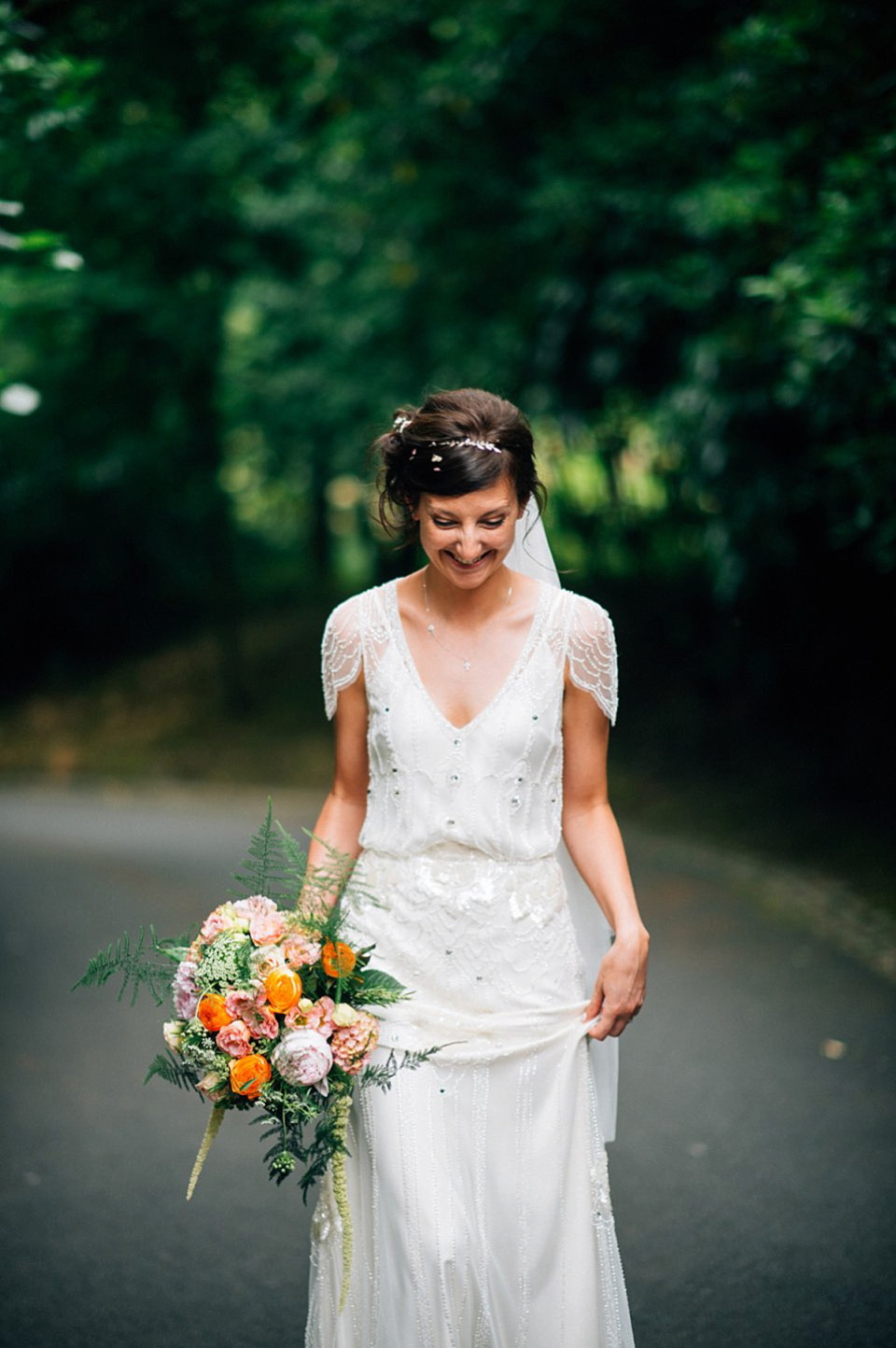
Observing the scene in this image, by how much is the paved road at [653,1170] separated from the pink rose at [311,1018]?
94cm

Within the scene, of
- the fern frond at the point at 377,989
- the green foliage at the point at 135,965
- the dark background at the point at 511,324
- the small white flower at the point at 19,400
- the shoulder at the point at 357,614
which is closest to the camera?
the green foliage at the point at 135,965

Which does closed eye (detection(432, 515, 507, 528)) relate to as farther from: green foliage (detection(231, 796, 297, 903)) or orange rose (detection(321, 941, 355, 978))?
orange rose (detection(321, 941, 355, 978))

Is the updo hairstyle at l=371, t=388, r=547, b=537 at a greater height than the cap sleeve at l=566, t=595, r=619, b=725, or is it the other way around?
the updo hairstyle at l=371, t=388, r=547, b=537

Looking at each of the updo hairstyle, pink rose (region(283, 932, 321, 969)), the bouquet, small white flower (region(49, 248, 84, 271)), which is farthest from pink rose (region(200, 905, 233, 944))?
small white flower (region(49, 248, 84, 271))

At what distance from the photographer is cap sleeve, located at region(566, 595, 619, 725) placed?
342 centimetres

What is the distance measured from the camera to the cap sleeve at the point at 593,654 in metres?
3.42

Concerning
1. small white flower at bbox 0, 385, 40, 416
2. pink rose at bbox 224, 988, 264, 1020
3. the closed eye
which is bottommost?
pink rose at bbox 224, 988, 264, 1020

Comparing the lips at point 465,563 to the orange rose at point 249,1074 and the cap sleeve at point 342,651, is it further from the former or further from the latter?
the orange rose at point 249,1074

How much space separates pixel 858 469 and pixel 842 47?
7.65 ft

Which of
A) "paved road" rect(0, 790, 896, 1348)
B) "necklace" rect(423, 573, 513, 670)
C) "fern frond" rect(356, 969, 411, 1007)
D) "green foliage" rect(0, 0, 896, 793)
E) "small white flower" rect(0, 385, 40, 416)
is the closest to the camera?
"fern frond" rect(356, 969, 411, 1007)

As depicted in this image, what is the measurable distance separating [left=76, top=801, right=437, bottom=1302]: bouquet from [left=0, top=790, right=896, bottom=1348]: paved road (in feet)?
2.60

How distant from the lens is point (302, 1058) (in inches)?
111

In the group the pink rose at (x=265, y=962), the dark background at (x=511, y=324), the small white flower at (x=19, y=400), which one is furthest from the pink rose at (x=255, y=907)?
the small white flower at (x=19, y=400)

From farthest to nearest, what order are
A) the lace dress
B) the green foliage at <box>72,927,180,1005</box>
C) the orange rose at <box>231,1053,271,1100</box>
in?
the lace dress < the green foliage at <box>72,927,180,1005</box> < the orange rose at <box>231,1053,271,1100</box>
